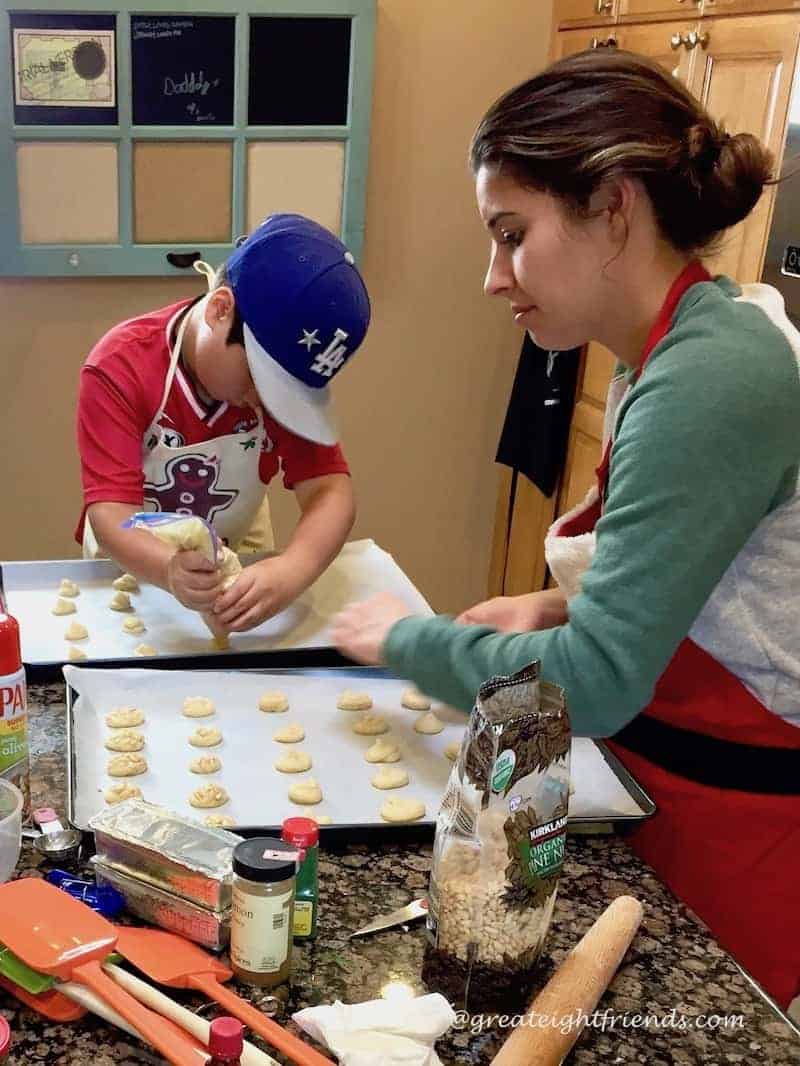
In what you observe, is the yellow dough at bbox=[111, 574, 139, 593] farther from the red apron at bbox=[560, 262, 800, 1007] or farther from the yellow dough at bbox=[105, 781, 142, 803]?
the red apron at bbox=[560, 262, 800, 1007]

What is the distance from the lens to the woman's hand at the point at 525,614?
1.15m

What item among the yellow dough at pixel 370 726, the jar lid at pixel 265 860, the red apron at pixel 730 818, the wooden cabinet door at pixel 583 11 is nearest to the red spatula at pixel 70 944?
the jar lid at pixel 265 860

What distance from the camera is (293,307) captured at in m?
1.28

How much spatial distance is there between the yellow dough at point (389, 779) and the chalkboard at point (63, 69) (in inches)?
77.7

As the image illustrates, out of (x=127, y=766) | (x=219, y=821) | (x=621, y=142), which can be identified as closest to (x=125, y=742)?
(x=127, y=766)

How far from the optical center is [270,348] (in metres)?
1.31

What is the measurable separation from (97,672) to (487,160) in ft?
2.18

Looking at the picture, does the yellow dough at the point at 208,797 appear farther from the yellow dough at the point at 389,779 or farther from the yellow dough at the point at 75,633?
the yellow dough at the point at 75,633

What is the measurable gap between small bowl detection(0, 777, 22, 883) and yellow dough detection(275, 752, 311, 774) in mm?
271

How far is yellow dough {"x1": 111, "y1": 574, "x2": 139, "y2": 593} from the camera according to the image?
1.41 meters

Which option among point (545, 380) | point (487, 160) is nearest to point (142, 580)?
point (487, 160)

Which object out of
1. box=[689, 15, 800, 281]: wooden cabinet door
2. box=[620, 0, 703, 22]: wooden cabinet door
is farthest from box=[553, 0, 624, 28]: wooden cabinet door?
box=[689, 15, 800, 281]: wooden cabinet door

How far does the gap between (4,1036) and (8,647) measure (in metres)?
0.32

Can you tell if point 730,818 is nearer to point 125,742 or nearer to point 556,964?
point 556,964
